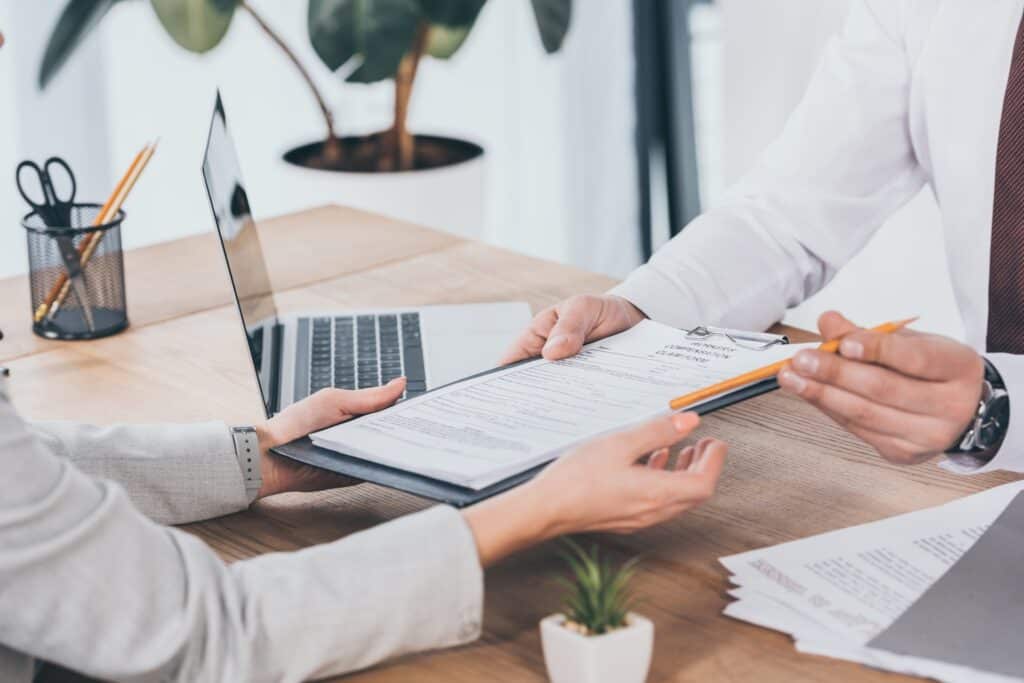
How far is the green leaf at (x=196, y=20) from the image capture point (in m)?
2.64

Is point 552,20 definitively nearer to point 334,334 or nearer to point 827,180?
point 827,180

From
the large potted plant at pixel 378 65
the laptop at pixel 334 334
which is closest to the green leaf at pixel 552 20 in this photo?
the large potted plant at pixel 378 65

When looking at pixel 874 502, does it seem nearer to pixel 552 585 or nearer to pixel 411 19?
pixel 552 585

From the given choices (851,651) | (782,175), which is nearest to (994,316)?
(782,175)

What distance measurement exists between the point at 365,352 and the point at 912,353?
0.68 m

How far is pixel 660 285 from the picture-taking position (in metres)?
1.45

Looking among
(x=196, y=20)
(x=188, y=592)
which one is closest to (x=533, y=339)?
(x=188, y=592)

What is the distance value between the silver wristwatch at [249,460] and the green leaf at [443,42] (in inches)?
74.0

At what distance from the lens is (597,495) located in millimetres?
910

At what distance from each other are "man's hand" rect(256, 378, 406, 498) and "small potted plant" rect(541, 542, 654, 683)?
37 cm

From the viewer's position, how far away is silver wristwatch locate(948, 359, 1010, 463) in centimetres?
110

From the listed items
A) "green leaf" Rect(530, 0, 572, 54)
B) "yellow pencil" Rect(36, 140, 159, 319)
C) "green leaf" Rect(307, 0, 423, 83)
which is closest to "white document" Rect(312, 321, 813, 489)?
"yellow pencil" Rect(36, 140, 159, 319)

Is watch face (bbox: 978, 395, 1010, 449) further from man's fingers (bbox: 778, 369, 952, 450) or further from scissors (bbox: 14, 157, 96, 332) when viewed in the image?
scissors (bbox: 14, 157, 96, 332)

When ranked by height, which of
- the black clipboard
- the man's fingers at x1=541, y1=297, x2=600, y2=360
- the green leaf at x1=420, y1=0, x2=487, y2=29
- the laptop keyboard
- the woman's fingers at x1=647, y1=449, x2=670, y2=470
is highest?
the green leaf at x1=420, y1=0, x2=487, y2=29
